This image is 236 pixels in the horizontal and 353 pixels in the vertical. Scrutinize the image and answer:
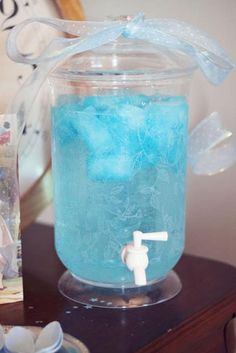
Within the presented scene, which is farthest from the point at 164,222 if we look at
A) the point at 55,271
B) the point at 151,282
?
the point at 55,271

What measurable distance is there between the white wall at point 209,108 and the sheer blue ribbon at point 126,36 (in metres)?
0.19

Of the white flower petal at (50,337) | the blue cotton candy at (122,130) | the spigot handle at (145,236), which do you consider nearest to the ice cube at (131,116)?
the blue cotton candy at (122,130)

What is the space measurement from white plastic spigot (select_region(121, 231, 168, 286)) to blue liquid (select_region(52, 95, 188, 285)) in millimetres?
46

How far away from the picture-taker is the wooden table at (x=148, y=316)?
0.66 metres

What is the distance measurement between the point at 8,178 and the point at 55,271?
0.57 ft

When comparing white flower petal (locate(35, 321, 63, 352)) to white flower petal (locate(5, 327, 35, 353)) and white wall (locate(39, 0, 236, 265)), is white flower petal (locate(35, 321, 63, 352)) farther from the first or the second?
white wall (locate(39, 0, 236, 265))

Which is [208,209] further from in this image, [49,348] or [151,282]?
[49,348]

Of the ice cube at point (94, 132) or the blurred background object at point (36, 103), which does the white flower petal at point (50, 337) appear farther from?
the blurred background object at point (36, 103)

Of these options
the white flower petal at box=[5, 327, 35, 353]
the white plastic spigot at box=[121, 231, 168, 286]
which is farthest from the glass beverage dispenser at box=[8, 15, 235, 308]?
the white flower petal at box=[5, 327, 35, 353]

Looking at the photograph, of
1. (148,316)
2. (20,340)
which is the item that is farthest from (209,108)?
(20,340)

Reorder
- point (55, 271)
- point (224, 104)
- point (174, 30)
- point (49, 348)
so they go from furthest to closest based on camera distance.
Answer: point (224, 104), point (55, 271), point (174, 30), point (49, 348)

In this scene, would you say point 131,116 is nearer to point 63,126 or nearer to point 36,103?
point 63,126

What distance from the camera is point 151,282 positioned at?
78cm

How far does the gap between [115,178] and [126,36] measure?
0.54 feet
